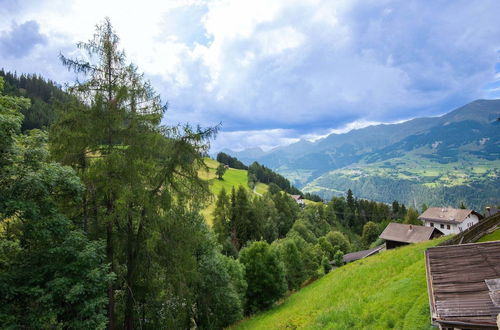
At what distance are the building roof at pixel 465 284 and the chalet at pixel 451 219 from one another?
7900 centimetres

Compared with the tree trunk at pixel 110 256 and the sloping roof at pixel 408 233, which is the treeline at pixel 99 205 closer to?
the tree trunk at pixel 110 256

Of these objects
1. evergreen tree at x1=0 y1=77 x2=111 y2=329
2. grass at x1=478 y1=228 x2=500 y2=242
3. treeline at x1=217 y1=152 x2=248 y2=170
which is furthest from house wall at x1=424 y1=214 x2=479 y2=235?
treeline at x1=217 y1=152 x2=248 y2=170

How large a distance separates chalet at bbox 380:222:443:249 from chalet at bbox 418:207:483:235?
2499 centimetres

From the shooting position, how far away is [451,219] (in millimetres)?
76688

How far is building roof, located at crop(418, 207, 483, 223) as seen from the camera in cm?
7582

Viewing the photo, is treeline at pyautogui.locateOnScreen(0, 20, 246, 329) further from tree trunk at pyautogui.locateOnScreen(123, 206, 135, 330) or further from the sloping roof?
the sloping roof

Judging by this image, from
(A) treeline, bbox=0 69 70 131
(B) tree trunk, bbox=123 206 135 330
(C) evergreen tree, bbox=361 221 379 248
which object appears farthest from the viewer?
(A) treeline, bbox=0 69 70 131

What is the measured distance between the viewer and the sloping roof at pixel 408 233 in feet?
179

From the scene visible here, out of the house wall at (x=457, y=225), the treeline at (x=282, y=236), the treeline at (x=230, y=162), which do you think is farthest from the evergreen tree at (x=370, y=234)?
the treeline at (x=230, y=162)

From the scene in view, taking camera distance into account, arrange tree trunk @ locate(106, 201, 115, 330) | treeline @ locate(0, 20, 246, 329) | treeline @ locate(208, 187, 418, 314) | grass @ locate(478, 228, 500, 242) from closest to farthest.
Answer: treeline @ locate(0, 20, 246, 329), tree trunk @ locate(106, 201, 115, 330), grass @ locate(478, 228, 500, 242), treeline @ locate(208, 187, 418, 314)

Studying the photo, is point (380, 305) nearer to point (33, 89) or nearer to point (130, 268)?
point (130, 268)

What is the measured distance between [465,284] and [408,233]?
180 ft

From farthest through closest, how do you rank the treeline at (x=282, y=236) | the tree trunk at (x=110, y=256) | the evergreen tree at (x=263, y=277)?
the treeline at (x=282, y=236)
the evergreen tree at (x=263, y=277)
the tree trunk at (x=110, y=256)

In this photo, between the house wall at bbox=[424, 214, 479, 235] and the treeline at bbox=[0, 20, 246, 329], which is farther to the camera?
the house wall at bbox=[424, 214, 479, 235]
